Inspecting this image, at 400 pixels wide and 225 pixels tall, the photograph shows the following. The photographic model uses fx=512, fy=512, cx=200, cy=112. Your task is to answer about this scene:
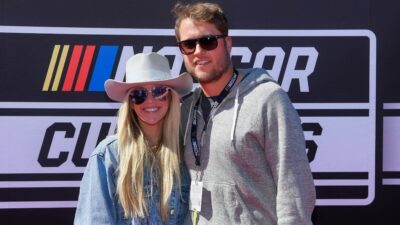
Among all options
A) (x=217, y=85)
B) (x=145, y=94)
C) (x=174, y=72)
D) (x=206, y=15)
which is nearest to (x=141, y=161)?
(x=145, y=94)

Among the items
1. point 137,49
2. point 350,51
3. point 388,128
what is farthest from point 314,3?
point 137,49

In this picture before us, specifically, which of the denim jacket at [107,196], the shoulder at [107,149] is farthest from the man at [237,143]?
the shoulder at [107,149]

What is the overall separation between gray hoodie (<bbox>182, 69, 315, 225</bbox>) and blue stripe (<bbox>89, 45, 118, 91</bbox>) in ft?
3.13

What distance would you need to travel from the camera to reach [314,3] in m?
2.48

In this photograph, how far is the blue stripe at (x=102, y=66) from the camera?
2.42 metres

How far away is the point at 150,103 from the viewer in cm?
165

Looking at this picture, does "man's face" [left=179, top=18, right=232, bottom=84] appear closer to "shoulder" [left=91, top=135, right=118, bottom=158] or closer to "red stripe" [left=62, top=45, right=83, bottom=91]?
"shoulder" [left=91, top=135, right=118, bottom=158]

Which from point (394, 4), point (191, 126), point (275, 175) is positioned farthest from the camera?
point (394, 4)

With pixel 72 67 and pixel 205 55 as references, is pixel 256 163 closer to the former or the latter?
pixel 205 55

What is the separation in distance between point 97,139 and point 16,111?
Result: 389 millimetres

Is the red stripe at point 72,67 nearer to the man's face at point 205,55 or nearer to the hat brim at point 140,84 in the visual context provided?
the hat brim at point 140,84

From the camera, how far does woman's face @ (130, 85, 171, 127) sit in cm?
165

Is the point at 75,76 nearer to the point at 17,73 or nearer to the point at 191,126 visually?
the point at 17,73

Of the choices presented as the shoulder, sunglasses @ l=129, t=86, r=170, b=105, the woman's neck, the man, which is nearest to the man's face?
the man
